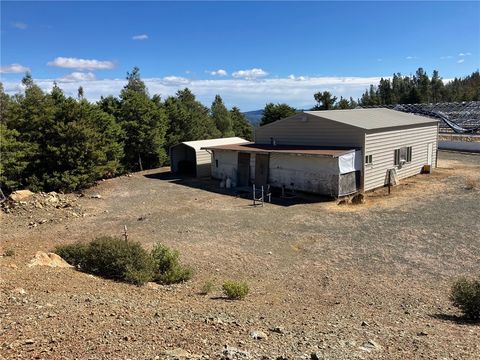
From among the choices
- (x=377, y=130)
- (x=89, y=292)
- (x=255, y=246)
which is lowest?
(x=255, y=246)

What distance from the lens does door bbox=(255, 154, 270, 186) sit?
2241cm

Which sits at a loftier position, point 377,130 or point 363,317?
point 377,130

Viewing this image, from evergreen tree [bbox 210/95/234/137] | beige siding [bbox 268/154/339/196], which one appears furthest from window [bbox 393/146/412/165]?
evergreen tree [bbox 210/95/234/137]

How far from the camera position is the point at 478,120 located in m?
45.8

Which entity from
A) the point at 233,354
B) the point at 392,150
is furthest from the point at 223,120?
the point at 233,354

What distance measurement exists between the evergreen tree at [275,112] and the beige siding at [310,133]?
16.5 metres

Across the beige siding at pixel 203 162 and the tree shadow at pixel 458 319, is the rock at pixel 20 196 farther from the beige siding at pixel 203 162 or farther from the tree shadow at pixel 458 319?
the tree shadow at pixel 458 319

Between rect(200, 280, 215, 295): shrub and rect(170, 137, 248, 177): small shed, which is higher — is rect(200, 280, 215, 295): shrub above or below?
below

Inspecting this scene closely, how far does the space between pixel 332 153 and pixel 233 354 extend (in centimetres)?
1524

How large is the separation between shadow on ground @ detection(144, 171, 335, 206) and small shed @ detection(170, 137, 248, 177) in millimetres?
911

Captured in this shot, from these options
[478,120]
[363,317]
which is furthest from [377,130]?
[478,120]

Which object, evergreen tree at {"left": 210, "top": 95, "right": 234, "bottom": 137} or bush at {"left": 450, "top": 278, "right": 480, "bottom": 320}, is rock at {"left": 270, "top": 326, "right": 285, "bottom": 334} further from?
evergreen tree at {"left": 210, "top": 95, "right": 234, "bottom": 137}

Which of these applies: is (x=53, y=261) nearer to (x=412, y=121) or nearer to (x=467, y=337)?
(x=467, y=337)

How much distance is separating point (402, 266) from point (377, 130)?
11.5m
